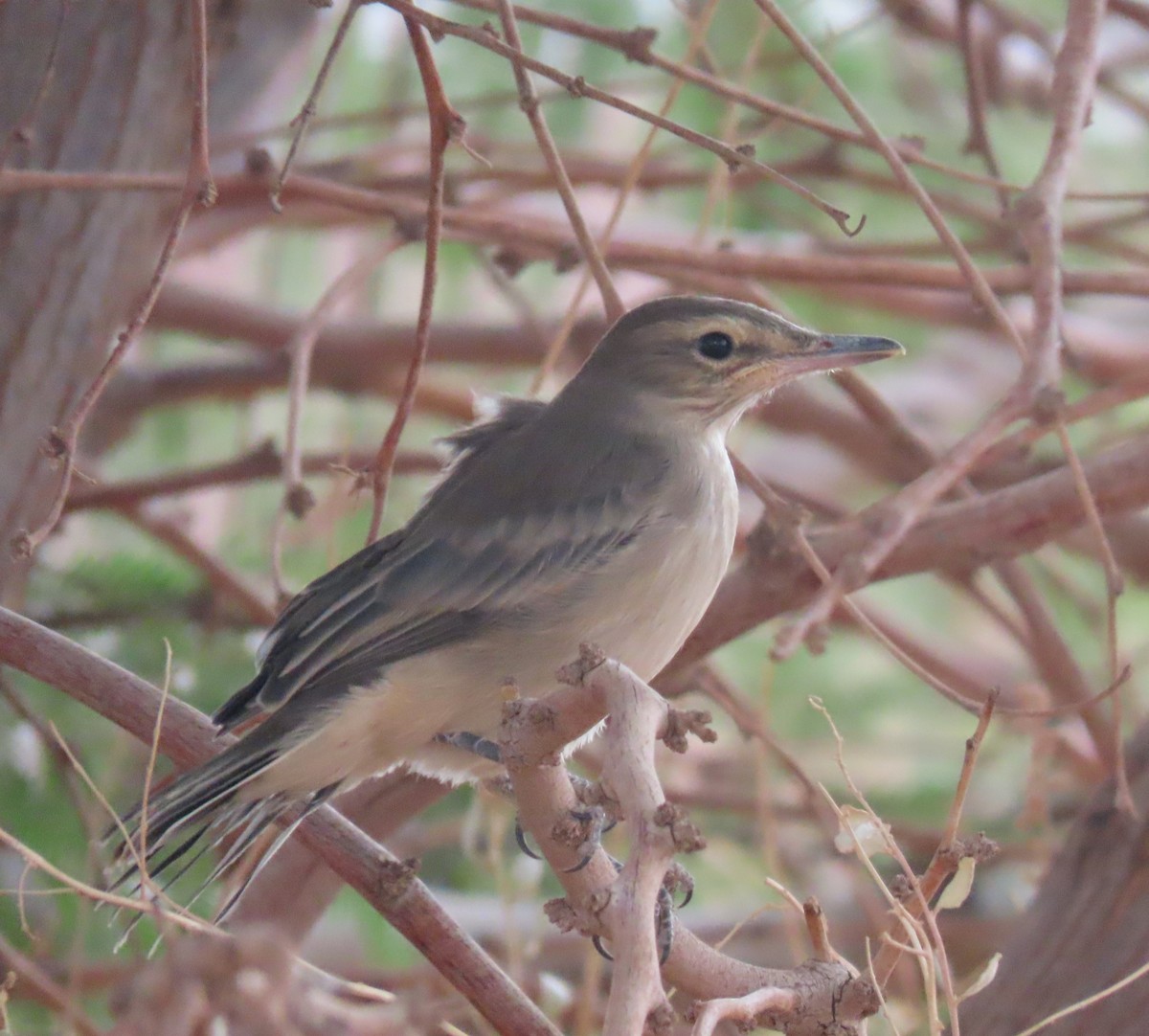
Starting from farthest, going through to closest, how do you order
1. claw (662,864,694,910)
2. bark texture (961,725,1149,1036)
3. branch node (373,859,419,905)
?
bark texture (961,725,1149,1036) < branch node (373,859,419,905) < claw (662,864,694,910)

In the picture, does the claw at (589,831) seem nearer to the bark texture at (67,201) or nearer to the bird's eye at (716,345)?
the bird's eye at (716,345)

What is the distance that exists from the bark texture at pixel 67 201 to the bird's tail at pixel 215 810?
806 millimetres

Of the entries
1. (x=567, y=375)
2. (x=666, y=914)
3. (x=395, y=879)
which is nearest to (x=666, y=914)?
(x=666, y=914)

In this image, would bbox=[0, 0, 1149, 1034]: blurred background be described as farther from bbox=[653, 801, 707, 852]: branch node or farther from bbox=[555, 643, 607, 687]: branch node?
bbox=[555, 643, 607, 687]: branch node

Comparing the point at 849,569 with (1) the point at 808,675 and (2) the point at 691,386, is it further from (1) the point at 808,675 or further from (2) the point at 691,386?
(1) the point at 808,675

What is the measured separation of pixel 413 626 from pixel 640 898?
171cm

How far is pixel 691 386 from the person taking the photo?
12.1 feet

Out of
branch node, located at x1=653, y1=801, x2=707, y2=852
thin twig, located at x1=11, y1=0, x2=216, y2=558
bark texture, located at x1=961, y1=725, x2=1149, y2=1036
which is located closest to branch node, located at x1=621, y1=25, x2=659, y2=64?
thin twig, located at x1=11, y1=0, x2=216, y2=558

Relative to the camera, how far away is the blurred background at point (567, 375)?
133 inches

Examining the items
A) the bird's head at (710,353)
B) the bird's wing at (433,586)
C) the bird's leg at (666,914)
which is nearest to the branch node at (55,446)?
the bird's wing at (433,586)

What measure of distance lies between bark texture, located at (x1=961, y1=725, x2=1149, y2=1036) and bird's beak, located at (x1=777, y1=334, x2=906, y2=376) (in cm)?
105

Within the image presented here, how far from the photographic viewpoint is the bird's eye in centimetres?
363

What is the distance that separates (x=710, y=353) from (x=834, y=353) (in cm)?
29

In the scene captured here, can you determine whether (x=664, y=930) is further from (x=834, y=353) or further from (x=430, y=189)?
(x=834, y=353)
